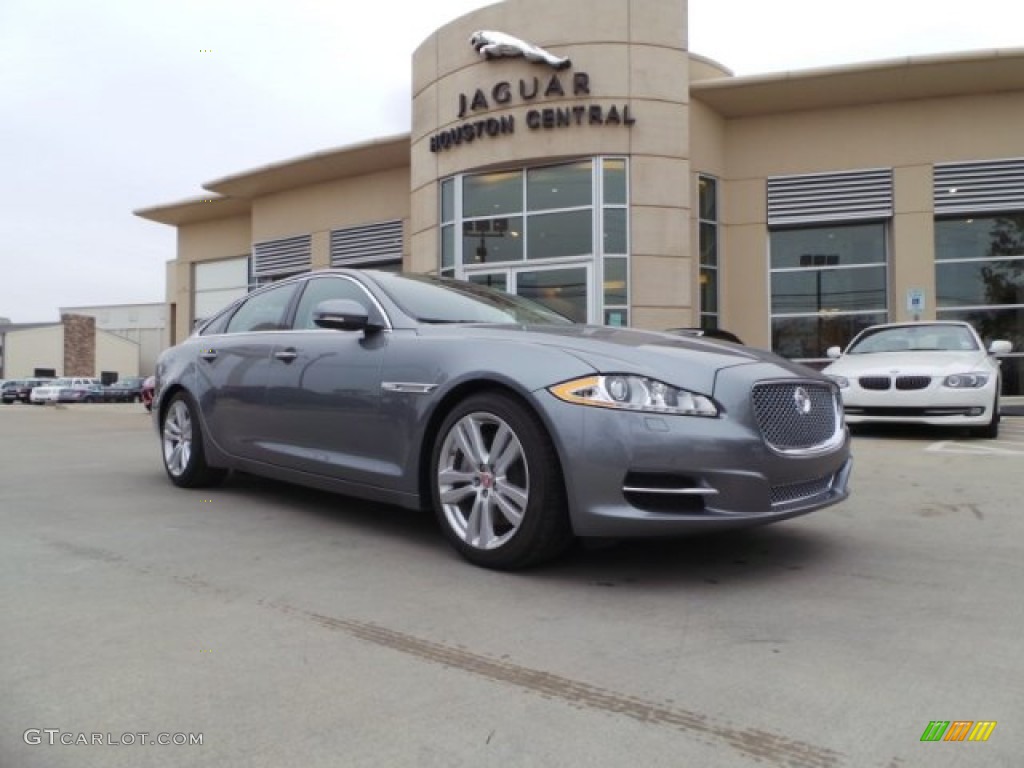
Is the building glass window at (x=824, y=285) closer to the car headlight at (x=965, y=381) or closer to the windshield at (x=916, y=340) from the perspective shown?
the windshield at (x=916, y=340)

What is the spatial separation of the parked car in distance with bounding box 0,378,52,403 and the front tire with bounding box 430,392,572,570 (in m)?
47.6

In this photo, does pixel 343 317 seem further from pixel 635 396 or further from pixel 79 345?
pixel 79 345

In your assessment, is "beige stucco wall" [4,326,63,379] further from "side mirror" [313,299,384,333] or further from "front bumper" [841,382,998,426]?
"side mirror" [313,299,384,333]

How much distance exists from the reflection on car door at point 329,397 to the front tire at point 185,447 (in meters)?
1.01

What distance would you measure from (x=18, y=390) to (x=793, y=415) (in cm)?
5022

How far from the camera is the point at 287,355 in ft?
15.3

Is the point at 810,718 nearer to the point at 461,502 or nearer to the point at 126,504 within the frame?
the point at 461,502

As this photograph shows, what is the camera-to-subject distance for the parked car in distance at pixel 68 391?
40.2 metres

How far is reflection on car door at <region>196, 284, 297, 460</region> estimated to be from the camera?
486 cm

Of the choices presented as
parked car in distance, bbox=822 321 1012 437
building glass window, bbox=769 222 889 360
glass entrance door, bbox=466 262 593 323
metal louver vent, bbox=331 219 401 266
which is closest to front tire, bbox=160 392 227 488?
parked car in distance, bbox=822 321 1012 437

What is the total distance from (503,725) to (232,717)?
0.72 metres

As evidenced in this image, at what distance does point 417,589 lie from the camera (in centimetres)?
324

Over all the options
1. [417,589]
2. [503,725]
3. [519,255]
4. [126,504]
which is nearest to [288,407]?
[126,504]
